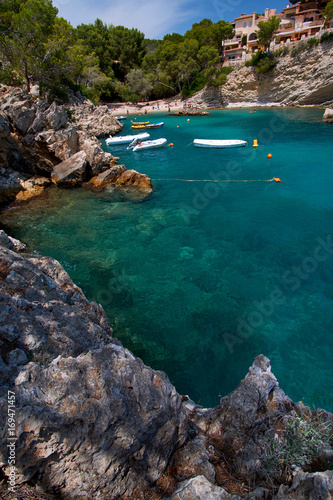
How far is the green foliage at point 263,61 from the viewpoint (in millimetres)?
59688

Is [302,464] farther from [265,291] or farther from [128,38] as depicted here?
[128,38]

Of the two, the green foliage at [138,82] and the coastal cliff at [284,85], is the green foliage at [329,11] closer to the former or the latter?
the coastal cliff at [284,85]

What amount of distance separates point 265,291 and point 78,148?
21800 mm

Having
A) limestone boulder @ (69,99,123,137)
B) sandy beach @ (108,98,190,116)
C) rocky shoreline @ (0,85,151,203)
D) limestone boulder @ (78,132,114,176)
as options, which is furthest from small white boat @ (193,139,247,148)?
sandy beach @ (108,98,190,116)

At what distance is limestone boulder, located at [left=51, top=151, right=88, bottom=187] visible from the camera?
23625 millimetres

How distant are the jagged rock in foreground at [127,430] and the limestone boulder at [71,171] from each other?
20019 mm

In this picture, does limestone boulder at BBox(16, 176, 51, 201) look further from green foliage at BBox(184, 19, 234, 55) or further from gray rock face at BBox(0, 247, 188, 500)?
green foliage at BBox(184, 19, 234, 55)

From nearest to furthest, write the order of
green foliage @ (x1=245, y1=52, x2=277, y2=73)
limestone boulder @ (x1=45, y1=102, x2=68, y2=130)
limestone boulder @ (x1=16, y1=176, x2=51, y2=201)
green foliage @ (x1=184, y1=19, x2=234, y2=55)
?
1. limestone boulder @ (x1=16, y1=176, x2=51, y2=201)
2. limestone boulder @ (x1=45, y1=102, x2=68, y2=130)
3. green foliage @ (x1=245, y1=52, x2=277, y2=73)
4. green foliage @ (x1=184, y1=19, x2=234, y2=55)

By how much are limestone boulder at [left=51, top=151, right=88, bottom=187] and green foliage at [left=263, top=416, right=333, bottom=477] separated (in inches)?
924

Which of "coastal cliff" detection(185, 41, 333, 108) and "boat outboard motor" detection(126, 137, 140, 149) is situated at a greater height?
"coastal cliff" detection(185, 41, 333, 108)

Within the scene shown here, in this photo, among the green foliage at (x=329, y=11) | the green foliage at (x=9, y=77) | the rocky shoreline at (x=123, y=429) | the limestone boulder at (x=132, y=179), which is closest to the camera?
the rocky shoreline at (x=123, y=429)

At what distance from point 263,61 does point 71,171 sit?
58211 mm

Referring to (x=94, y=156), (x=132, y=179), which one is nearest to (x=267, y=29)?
(x=94, y=156)

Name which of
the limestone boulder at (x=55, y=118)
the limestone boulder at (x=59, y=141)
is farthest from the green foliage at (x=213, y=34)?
the limestone boulder at (x=59, y=141)
